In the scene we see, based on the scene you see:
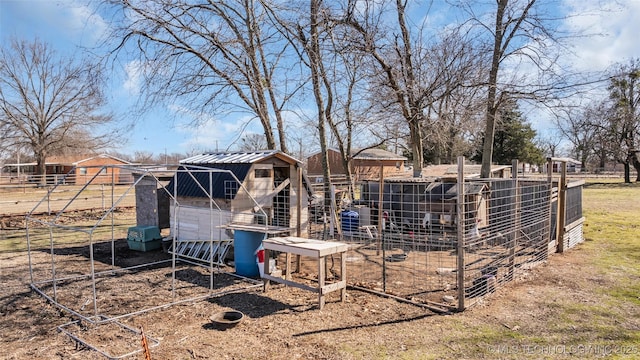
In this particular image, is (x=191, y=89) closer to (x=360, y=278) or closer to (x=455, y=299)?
(x=360, y=278)

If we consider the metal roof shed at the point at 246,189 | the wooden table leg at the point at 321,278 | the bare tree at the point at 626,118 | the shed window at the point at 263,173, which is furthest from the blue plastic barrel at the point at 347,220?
the bare tree at the point at 626,118

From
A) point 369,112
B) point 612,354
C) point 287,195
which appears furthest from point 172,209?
point 612,354

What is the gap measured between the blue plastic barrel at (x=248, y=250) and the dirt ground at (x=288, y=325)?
0.52 m

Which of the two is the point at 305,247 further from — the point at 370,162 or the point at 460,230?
the point at 370,162

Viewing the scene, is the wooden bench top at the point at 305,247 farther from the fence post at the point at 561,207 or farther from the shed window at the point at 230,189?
the fence post at the point at 561,207

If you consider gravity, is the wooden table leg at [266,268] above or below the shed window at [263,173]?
below

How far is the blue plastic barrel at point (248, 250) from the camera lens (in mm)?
7297

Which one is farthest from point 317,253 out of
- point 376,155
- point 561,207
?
point 376,155

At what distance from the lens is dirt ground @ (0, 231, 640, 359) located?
4.27m

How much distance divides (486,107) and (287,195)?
6799 millimetres

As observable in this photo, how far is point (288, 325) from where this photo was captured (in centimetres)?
503

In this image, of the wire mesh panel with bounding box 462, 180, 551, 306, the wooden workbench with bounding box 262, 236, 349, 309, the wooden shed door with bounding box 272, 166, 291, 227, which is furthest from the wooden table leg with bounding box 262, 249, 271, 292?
the wooden shed door with bounding box 272, 166, 291, 227

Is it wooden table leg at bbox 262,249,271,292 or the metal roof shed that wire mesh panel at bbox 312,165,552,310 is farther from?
wooden table leg at bbox 262,249,271,292

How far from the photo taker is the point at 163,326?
5027 millimetres
